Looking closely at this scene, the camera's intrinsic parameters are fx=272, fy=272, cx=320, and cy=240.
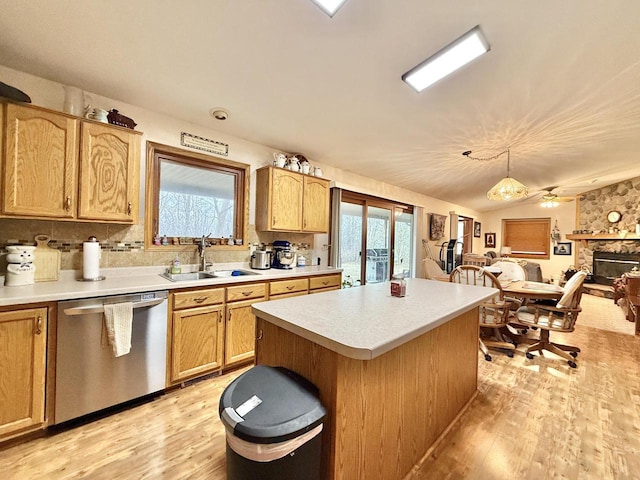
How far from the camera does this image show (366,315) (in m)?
1.29

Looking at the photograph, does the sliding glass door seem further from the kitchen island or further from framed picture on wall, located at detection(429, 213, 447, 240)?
the kitchen island

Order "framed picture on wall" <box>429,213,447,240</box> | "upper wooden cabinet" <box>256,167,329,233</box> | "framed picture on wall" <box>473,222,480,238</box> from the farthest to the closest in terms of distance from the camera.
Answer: "framed picture on wall" <box>473,222,480,238</box> → "framed picture on wall" <box>429,213,447,240</box> → "upper wooden cabinet" <box>256,167,329,233</box>

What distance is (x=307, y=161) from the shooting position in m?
3.45

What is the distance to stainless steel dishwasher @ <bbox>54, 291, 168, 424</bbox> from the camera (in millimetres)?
1623

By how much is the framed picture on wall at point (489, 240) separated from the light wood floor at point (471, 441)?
718 cm

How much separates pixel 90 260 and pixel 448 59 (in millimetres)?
2929

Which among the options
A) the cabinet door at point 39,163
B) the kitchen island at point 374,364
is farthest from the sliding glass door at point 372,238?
the cabinet door at point 39,163

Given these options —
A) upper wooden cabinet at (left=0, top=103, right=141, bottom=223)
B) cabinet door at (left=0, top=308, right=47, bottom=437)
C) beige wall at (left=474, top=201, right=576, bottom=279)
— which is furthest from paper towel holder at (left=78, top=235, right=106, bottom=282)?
beige wall at (left=474, top=201, right=576, bottom=279)

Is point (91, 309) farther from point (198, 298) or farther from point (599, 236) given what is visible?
point (599, 236)

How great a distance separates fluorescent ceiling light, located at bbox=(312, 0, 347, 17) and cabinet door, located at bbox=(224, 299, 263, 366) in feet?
7.03

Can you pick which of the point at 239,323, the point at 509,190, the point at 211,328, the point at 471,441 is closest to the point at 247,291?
the point at 239,323

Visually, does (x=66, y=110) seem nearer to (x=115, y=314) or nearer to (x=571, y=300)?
(x=115, y=314)

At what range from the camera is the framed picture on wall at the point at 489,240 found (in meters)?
8.79

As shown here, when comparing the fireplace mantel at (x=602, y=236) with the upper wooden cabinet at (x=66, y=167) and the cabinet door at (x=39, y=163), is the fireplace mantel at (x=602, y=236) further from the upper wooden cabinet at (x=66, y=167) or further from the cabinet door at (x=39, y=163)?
the cabinet door at (x=39, y=163)
